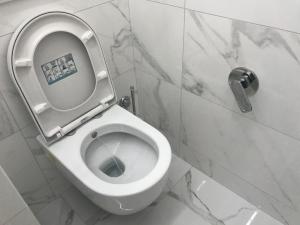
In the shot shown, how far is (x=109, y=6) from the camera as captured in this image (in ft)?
3.61

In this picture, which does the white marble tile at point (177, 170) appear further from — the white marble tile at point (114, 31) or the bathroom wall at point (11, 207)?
the bathroom wall at point (11, 207)

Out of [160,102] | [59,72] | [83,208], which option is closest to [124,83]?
[160,102]

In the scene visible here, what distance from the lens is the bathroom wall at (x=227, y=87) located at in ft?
2.61

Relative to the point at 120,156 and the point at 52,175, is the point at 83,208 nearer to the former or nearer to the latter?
the point at 52,175

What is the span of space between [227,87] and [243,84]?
13cm

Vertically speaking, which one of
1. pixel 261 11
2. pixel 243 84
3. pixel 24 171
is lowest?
pixel 24 171

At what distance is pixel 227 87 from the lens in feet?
3.25

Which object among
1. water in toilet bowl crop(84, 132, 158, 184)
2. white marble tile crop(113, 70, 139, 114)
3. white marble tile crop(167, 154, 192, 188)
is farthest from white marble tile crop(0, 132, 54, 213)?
white marble tile crop(167, 154, 192, 188)

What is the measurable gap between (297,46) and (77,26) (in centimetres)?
76

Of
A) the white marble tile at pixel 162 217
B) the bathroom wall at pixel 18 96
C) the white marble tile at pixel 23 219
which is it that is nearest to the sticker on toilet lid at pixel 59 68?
the bathroom wall at pixel 18 96

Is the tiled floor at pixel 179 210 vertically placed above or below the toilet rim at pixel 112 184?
below

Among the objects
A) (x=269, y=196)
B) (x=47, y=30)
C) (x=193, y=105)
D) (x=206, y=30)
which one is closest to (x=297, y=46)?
(x=206, y=30)

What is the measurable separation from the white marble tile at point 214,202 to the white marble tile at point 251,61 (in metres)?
0.52

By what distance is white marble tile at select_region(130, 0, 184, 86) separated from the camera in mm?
1041
